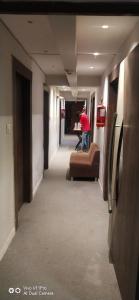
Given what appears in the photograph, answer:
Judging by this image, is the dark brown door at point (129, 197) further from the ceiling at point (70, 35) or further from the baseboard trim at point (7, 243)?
the baseboard trim at point (7, 243)

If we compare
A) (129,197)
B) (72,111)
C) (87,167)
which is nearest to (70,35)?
(129,197)

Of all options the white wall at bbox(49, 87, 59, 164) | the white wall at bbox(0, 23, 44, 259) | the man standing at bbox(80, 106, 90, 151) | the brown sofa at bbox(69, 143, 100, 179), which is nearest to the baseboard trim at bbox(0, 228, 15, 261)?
the white wall at bbox(0, 23, 44, 259)

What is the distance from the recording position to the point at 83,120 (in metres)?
8.20

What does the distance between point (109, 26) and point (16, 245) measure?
253 cm

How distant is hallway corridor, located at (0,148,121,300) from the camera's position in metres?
2.26

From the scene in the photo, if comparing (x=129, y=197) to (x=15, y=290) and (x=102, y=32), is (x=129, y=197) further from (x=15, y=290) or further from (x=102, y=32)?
(x=102, y=32)

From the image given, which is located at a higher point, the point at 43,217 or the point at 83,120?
the point at 83,120

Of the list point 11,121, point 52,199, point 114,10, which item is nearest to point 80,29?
point 11,121

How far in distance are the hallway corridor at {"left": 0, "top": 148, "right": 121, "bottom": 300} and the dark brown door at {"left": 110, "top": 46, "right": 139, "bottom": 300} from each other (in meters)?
0.29

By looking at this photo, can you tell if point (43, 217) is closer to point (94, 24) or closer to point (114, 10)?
point (94, 24)

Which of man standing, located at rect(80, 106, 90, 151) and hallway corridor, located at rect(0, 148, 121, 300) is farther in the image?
man standing, located at rect(80, 106, 90, 151)

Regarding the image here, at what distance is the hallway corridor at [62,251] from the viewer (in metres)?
2.26

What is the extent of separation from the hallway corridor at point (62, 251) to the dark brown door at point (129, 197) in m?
0.29

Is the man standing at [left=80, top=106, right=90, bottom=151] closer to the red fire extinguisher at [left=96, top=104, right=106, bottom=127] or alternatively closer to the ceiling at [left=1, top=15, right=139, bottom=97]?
the red fire extinguisher at [left=96, top=104, right=106, bottom=127]
